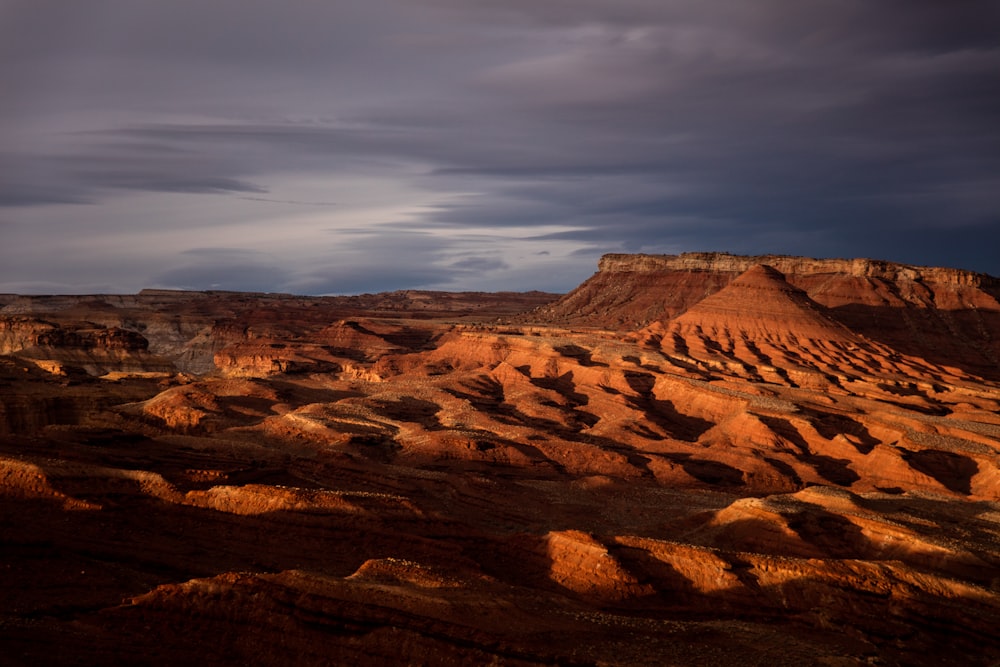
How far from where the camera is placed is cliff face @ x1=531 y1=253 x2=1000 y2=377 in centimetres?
11488

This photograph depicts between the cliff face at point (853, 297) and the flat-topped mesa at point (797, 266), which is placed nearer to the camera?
the cliff face at point (853, 297)

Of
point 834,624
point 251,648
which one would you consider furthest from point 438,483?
point 251,648

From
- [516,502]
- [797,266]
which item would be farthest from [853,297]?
[516,502]

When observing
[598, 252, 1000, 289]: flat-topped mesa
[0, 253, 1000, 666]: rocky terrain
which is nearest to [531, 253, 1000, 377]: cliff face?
[598, 252, 1000, 289]: flat-topped mesa

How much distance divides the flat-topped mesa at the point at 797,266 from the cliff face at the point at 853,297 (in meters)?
0.17

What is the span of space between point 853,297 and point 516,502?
10306 centimetres

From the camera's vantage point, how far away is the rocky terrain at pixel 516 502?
61.8 feet

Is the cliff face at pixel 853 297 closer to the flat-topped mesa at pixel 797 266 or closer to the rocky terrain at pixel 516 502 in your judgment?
the flat-topped mesa at pixel 797 266

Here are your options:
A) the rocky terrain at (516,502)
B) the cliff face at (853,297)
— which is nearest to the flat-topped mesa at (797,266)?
the cliff face at (853,297)

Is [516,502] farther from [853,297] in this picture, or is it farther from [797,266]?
[797,266]

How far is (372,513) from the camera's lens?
98.0ft

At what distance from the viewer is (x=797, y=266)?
142625mm

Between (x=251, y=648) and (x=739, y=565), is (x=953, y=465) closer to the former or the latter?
(x=739, y=565)

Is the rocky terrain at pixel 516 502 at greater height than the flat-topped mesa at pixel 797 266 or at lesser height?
lesser
